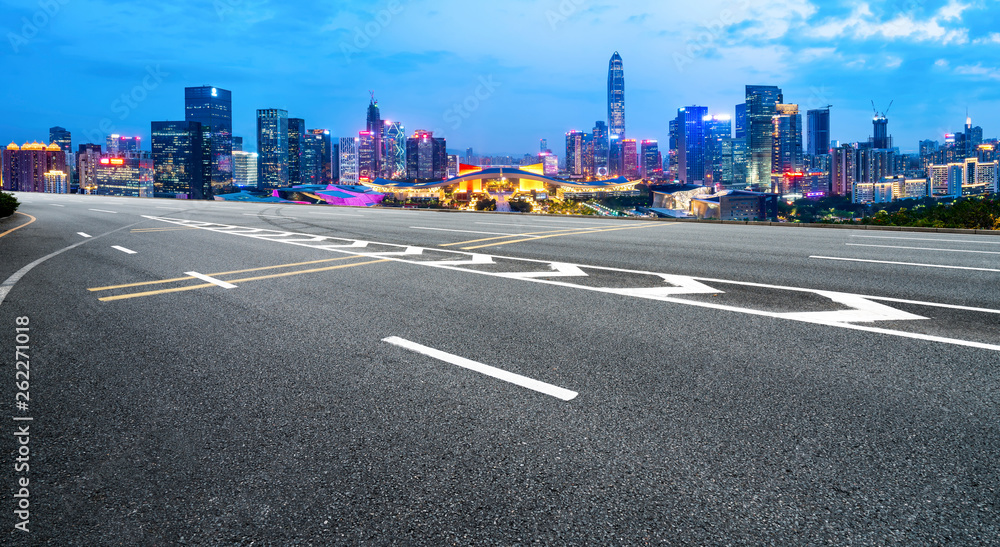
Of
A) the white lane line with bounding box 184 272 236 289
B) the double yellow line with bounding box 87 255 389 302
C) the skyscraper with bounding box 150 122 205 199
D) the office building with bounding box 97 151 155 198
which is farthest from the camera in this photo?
the skyscraper with bounding box 150 122 205 199

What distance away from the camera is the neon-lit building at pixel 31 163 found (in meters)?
122

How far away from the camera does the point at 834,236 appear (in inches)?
573

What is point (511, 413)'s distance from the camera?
11.2 ft

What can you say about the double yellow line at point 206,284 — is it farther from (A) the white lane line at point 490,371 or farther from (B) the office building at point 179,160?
(B) the office building at point 179,160

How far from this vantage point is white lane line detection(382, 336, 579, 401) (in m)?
3.71

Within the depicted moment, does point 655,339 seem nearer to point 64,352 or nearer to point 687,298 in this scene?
point 687,298

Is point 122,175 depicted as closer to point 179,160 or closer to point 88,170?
point 88,170

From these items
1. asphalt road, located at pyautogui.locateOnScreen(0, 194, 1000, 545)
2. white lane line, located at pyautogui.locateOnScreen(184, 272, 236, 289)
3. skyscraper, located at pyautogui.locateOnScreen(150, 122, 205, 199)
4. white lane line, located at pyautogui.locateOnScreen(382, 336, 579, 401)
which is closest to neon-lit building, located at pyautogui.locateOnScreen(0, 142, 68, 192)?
skyscraper, located at pyautogui.locateOnScreen(150, 122, 205, 199)

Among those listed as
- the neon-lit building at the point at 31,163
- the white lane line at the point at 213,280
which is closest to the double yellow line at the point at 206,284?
the white lane line at the point at 213,280

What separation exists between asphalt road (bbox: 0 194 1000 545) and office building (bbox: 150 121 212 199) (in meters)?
168

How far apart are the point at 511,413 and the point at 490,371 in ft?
2.52

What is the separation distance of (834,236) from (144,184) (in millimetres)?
148177

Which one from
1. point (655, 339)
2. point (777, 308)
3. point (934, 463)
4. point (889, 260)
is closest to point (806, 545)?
point (934, 463)

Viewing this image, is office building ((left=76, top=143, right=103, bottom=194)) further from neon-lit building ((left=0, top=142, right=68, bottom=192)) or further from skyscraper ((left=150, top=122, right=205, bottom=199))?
skyscraper ((left=150, top=122, right=205, bottom=199))
